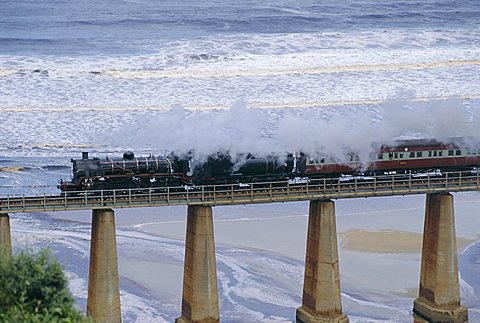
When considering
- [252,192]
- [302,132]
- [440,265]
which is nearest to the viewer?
[252,192]

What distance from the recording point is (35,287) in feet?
135

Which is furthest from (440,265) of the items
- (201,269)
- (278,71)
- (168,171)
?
Result: (278,71)

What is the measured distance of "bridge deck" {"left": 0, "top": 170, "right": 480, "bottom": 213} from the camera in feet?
179

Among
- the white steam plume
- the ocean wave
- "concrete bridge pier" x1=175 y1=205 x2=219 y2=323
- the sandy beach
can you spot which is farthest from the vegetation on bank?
the ocean wave

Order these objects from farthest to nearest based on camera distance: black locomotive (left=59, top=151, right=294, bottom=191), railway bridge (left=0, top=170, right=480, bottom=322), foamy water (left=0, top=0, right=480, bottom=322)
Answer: foamy water (left=0, top=0, right=480, bottom=322) < black locomotive (left=59, top=151, right=294, bottom=191) < railway bridge (left=0, top=170, right=480, bottom=322)

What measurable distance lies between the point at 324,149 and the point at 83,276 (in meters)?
12.8

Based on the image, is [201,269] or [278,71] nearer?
[201,269]

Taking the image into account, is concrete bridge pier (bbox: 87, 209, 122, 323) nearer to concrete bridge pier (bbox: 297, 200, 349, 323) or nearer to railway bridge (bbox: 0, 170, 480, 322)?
railway bridge (bbox: 0, 170, 480, 322)

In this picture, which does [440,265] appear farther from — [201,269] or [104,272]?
[104,272]

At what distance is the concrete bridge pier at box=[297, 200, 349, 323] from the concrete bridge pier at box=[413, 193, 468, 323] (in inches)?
166

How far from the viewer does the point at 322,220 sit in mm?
56969

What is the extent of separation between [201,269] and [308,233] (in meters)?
5.28

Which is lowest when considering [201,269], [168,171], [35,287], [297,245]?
[201,269]

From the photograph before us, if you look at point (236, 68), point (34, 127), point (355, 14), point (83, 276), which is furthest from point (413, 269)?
point (355, 14)
